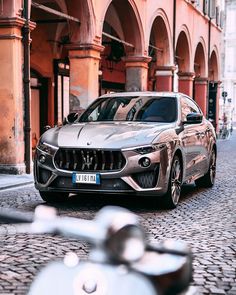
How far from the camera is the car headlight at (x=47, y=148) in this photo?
6852 millimetres

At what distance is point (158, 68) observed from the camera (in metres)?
20.7

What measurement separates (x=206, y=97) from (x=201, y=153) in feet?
66.6

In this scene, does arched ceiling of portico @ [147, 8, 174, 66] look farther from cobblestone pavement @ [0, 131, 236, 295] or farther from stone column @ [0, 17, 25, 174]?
cobblestone pavement @ [0, 131, 236, 295]

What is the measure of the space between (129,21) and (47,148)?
1095cm

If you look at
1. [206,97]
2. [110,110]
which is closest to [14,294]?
[110,110]

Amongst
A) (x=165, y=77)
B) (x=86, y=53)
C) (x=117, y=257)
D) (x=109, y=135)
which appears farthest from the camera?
(x=165, y=77)

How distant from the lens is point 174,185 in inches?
285

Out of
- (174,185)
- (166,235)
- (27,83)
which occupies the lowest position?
(166,235)

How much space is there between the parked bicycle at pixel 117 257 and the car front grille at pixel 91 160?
16.4ft

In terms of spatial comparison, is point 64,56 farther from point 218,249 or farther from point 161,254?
point 161,254

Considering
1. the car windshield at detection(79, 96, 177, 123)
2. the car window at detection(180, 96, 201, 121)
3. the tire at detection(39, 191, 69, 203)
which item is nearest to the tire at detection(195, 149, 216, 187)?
the car window at detection(180, 96, 201, 121)

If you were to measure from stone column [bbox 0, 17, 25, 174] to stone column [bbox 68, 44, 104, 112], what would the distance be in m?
3.00

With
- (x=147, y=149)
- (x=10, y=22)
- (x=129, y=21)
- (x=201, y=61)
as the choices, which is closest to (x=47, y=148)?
(x=147, y=149)

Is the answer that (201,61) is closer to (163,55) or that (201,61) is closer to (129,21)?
(163,55)
